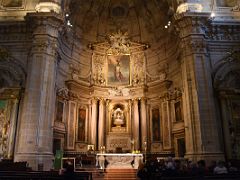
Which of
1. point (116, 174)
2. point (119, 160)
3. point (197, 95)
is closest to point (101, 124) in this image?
point (119, 160)

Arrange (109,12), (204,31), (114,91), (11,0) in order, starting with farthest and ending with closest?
(109,12) < (114,91) < (11,0) < (204,31)

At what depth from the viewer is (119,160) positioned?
15.9m

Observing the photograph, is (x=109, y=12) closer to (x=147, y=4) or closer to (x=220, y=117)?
(x=147, y=4)

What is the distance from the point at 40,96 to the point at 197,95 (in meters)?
8.50

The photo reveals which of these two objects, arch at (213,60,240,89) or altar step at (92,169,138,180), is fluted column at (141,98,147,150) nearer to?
altar step at (92,169,138,180)

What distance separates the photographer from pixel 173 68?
765 inches

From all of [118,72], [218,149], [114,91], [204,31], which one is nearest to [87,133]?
[114,91]

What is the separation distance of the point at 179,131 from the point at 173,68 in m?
4.61

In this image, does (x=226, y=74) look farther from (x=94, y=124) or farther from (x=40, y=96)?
(x=40, y=96)

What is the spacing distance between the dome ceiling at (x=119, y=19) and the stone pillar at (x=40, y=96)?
520 cm

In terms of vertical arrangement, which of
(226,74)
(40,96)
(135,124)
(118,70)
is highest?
(118,70)

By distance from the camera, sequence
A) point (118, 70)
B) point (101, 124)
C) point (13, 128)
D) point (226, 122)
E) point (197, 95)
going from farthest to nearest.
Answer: point (118, 70) < point (101, 124) < point (226, 122) < point (197, 95) < point (13, 128)

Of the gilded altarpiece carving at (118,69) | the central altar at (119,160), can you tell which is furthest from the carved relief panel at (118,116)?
the central altar at (119,160)

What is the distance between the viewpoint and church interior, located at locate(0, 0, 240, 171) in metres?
14.8
